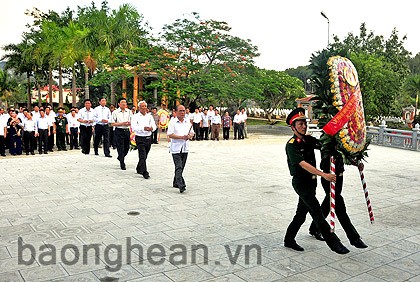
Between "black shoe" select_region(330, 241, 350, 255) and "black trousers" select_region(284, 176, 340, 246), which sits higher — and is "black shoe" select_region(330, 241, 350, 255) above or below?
below

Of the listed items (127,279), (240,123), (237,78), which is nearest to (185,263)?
(127,279)

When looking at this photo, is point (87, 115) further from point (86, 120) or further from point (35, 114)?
point (35, 114)

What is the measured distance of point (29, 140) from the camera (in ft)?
43.7

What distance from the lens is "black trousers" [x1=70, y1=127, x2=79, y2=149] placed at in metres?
14.6

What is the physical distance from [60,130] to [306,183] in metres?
11.8

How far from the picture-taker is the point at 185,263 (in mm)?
4230

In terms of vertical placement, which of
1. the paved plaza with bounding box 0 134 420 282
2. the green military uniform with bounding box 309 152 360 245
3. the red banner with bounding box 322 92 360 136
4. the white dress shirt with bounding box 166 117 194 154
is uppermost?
the red banner with bounding box 322 92 360 136

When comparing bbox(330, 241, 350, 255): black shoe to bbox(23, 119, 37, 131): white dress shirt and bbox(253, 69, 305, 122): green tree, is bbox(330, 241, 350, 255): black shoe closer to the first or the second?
bbox(23, 119, 37, 131): white dress shirt

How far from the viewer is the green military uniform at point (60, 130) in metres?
14.4

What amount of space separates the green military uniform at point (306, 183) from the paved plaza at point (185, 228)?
13.4 inches

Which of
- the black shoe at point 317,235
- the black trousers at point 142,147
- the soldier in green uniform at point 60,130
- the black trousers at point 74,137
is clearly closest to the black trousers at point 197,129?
the black trousers at point 74,137

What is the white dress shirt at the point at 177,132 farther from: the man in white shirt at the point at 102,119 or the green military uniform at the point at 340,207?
the man in white shirt at the point at 102,119

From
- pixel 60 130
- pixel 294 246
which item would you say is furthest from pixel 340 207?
pixel 60 130

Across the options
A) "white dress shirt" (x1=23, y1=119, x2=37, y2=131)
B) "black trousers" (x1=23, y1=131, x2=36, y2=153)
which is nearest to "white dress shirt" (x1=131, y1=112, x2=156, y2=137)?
"white dress shirt" (x1=23, y1=119, x2=37, y2=131)
